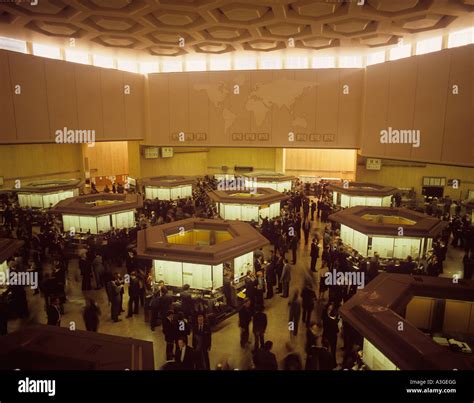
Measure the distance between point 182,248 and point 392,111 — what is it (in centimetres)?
1327

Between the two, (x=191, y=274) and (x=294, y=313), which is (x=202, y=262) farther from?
(x=294, y=313)

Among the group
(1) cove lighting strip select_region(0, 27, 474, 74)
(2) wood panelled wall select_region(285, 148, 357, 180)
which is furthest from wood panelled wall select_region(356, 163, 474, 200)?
(1) cove lighting strip select_region(0, 27, 474, 74)

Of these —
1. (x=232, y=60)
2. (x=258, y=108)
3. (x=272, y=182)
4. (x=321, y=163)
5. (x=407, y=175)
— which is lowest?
(x=272, y=182)

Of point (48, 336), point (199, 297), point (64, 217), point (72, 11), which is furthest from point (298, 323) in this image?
point (72, 11)

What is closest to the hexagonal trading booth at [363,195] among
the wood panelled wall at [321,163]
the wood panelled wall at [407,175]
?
the wood panelled wall at [407,175]

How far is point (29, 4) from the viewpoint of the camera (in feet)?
43.9

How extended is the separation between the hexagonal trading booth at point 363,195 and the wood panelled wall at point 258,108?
3.72 m

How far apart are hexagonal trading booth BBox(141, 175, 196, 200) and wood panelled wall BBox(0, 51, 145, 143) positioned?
13.4ft

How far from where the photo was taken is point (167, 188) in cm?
2158

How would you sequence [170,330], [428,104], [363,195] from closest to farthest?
1. [170,330]
2. [428,104]
3. [363,195]

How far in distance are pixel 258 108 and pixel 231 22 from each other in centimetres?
729

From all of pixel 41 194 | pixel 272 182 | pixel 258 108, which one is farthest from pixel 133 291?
pixel 258 108

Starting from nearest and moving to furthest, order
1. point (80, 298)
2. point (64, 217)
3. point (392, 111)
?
point (80, 298), point (64, 217), point (392, 111)

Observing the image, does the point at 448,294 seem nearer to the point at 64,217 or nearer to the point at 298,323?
the point at 298,323
